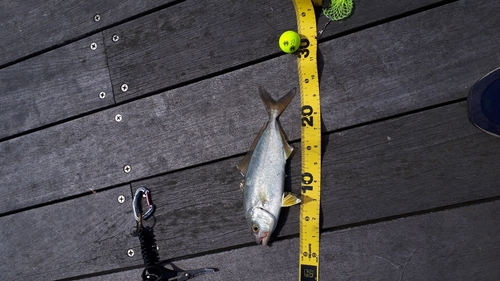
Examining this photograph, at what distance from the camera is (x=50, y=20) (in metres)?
2.91

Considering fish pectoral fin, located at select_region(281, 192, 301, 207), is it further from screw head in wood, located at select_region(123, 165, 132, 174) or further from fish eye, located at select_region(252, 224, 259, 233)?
screw head in wood, located at select_region(123, 165, 132, 174)

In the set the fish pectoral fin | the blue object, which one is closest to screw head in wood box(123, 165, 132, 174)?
the fish pectoral fin

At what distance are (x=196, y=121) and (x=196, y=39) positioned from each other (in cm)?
53

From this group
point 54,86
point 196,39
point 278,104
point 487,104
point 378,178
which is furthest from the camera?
point 54,86

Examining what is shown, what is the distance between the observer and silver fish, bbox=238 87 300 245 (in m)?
2.21

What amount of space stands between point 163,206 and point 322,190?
994 millimetres

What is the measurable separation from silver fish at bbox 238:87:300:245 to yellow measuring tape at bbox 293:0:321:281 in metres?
0.09

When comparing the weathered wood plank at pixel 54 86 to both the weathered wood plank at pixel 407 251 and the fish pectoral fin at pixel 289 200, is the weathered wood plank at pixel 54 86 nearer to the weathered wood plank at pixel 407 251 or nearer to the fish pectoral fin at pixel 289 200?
the fish pectoral fin at pixel 289 200

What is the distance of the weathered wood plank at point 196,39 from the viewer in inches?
94.3

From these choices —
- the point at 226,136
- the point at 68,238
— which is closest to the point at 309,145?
the point at 226,136

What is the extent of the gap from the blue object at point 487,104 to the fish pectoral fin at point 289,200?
995 millimetres

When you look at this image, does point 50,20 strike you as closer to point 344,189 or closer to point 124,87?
point 124,87

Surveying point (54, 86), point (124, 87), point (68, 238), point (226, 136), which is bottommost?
point (68, 238)

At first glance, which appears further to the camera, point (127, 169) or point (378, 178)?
point (127, 169)
